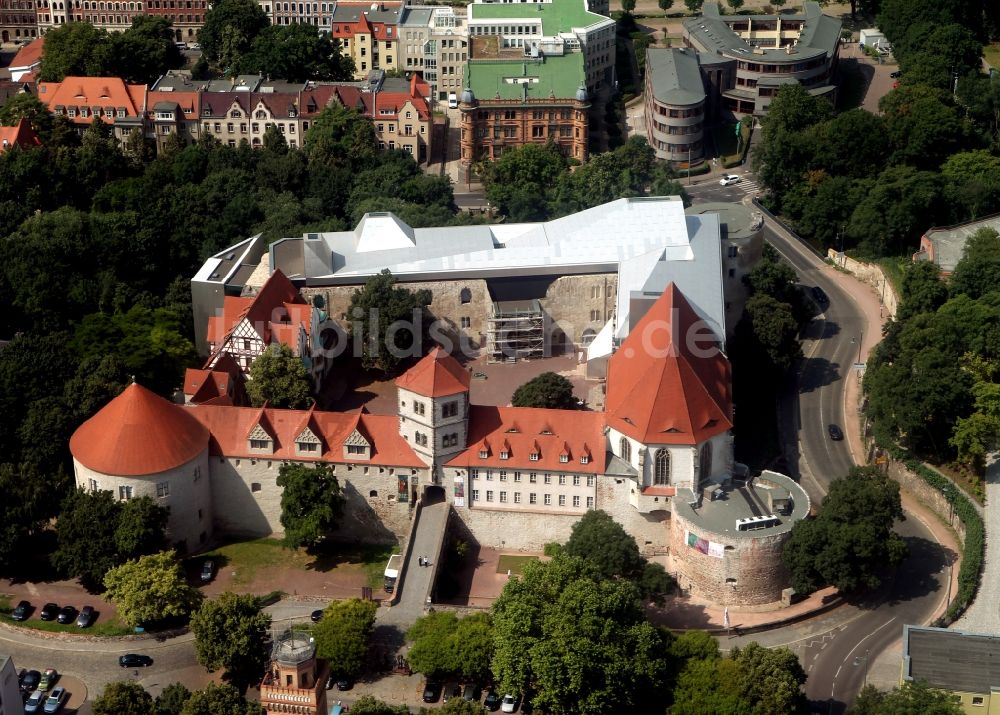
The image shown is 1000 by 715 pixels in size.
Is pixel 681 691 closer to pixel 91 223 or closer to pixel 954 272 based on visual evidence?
pixel 954 272

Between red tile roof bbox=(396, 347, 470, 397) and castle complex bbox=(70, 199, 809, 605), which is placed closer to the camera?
castle complex bbox=(70, 199, 809, 605)

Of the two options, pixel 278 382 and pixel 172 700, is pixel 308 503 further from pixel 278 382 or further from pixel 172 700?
pixel 172 700

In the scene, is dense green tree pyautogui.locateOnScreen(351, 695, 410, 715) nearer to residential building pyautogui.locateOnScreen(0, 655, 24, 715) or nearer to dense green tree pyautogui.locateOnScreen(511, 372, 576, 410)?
residential building pyautogui.locateOnScreen(0, 655, 24, 715)

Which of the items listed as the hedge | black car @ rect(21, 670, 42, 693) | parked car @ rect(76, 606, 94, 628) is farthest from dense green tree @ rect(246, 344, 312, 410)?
the hedge

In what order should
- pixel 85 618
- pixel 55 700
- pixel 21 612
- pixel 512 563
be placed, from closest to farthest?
1. pixel 55 700
2. pixel 85 618
3. pixel 21 612
4. pixel 512 563

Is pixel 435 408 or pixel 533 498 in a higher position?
pixel 435 408

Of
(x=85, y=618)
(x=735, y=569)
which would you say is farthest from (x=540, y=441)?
(x=85, y=618)

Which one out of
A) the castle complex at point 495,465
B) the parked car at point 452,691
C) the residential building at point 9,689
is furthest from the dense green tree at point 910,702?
the residential building at point 9,689
